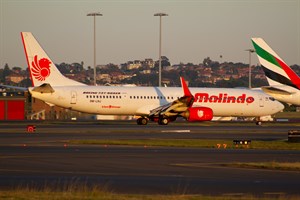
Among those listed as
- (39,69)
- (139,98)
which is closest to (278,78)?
(139,98)

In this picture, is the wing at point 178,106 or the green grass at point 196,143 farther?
the wing at point 178,106

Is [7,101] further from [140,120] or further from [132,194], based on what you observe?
[132,194]

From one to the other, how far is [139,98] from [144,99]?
499mm

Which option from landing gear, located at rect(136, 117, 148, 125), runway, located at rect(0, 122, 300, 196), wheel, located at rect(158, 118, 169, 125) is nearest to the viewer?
runway, located at rect(0, 122, 300, 196)

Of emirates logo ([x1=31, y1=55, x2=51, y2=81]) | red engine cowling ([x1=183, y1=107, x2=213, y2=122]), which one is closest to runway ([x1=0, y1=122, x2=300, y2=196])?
emirates logo ([x1=31, y1=55, x2=51, y2=81])

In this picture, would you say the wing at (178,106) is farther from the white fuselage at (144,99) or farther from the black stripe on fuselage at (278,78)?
the black stripe on fuselage at (278,78)

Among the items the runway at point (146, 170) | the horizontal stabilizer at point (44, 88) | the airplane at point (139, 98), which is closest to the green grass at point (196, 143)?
the runway at point (146, 170)

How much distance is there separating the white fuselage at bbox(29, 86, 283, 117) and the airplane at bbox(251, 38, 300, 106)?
23368mm

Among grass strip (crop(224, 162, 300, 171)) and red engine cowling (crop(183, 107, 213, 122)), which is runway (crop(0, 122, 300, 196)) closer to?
grass strip (crop(224, 162, 300, 171))

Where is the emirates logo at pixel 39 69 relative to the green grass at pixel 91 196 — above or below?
above

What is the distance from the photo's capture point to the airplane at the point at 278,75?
46.2 m

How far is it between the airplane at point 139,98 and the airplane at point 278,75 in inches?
790

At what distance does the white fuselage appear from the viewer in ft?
226

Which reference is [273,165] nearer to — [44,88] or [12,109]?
[44,88]
